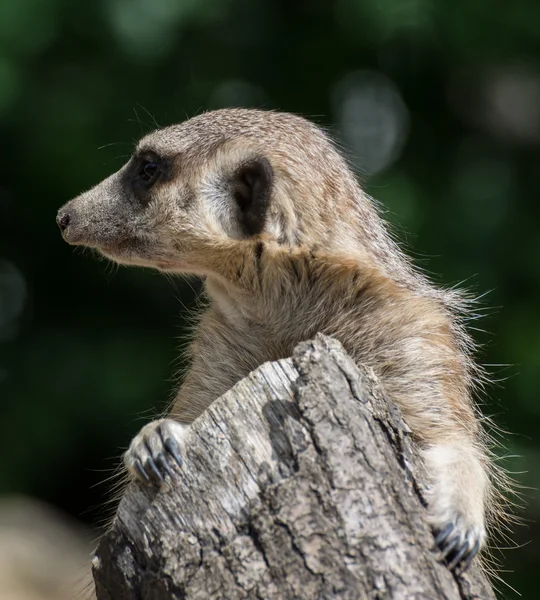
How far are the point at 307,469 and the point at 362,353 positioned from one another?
39.0 inches

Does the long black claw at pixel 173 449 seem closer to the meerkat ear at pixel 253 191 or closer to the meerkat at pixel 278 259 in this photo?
the meerkat at pixel 278 259

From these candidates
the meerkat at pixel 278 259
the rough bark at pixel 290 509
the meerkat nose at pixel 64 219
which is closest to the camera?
the rough bark at pixel 290 509

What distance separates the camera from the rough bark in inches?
98.4

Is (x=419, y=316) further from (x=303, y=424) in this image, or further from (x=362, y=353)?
(x=303, y=424)

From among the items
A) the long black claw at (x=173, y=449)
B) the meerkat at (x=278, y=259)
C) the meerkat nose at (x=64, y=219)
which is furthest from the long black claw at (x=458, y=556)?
the meerkat nose at (x=64, y=219)

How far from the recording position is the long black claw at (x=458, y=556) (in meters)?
2.69

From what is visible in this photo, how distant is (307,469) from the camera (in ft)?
8.52

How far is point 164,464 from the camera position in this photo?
107 inches

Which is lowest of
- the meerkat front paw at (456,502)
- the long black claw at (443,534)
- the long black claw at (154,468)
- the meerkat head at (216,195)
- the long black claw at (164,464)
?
the meerkat front paw at (456,502)

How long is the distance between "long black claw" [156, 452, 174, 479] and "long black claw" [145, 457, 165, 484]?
2cm

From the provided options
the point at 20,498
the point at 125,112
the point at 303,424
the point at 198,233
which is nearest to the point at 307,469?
the point at 303,424

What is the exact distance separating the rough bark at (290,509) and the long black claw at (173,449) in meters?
0.03

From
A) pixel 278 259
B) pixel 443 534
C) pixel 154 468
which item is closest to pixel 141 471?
pixel 154 468

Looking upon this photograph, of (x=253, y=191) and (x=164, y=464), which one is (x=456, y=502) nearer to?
(x=164, y=464)
